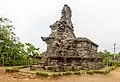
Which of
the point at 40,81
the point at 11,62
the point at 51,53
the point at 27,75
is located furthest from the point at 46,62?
the point at 11,62

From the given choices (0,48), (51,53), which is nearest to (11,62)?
(0,48)

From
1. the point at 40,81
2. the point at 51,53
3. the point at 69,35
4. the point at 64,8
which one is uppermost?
the point at 64,8

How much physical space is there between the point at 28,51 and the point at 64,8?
9107mm

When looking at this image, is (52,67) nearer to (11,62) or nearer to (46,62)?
(46,62)

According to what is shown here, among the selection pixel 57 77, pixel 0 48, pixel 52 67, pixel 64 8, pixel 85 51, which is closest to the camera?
pixel 57 77

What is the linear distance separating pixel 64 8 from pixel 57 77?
33.9 ft

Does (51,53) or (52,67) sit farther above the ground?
(51,53)

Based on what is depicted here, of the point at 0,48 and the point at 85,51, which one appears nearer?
the point at 85,51

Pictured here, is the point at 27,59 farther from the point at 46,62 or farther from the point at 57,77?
the point at 57,77

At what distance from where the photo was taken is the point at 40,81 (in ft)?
40.9

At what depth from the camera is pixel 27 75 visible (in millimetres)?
13867

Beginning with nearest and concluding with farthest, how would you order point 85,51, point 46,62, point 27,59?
1. point 46,62
2. point 85,51
3. point 27,59

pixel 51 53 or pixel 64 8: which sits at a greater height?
pixel 64 8

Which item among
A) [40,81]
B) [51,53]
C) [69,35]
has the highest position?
[69,35]
